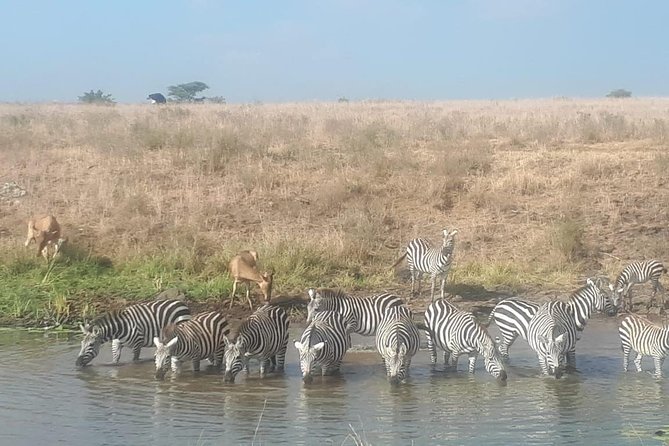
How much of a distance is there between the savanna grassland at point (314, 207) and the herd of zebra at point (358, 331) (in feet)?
8.10

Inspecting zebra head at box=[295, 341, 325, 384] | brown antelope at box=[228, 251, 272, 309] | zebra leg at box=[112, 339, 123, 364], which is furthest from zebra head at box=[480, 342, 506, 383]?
brown antelope at box=[228, 251, 272, 309]

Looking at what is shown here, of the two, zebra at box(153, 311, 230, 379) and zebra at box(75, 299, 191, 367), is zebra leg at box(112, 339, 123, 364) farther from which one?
zebra at box(153, 311, 230, 379)

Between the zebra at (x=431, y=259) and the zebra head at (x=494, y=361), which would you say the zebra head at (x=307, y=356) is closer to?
the zebra head at (x=494, y=361)

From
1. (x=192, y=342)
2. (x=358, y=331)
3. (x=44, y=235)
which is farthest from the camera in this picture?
(x=44, y=235)

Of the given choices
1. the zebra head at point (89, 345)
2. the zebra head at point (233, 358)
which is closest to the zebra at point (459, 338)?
the zebra head at point (233, 358)

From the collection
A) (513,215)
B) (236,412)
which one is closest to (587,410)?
(236,412)

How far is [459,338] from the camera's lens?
11047 millimetres

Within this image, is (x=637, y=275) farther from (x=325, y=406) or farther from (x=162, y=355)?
(x=162, y=355)

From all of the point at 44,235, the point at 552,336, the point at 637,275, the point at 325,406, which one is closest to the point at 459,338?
the point at 552,336

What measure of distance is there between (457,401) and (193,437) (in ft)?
9.29

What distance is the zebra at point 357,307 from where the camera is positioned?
1209 cm

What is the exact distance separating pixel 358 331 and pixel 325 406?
2508mm

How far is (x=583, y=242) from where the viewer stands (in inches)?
685

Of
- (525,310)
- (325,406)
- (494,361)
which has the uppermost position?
(525,310)
